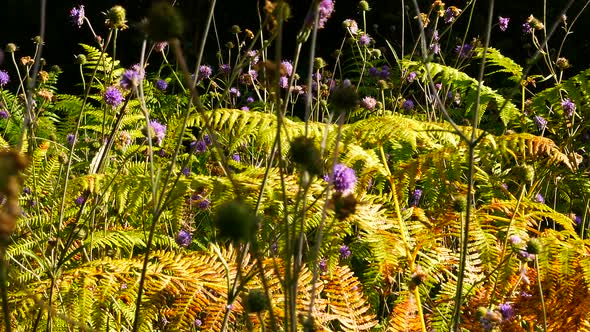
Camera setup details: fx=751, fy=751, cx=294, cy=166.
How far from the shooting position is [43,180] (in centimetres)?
243

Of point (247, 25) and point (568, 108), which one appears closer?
point (568, 108)

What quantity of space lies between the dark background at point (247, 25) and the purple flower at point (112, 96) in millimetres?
3236

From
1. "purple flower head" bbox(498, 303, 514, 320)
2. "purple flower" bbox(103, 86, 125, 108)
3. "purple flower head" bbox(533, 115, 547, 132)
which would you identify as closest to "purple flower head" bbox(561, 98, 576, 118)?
"purple flower head" bbox(533, 115, 547, 132)

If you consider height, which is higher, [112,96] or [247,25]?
[112,96]

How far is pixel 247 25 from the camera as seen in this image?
257 inches

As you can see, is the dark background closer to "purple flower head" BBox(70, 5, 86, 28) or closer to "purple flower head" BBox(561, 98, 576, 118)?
"purple flower head" BBox(70, 5, 86, 28)

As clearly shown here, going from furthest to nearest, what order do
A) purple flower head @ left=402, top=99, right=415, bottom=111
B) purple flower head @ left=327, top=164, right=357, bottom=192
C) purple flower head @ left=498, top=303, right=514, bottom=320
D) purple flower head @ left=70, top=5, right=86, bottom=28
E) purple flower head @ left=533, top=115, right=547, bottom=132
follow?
purple flower head @ left=402, top=99, right=415, bottom=111 → purple flower head @ left=533, top=115, right=547, bottom=132 → purple flower head @ left=70, top=5, right=86, bottom=28 → purple flower head @ left=498, top=303, right=514, bottom=320 → purple flower head @ left=327, top=164, right=357, bottom=192

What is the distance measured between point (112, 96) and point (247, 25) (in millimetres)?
4340

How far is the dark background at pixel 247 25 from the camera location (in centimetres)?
569

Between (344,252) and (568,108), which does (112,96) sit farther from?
(568,108)

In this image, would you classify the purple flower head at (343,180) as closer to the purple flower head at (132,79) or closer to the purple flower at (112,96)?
the purple flower head at (132,79)

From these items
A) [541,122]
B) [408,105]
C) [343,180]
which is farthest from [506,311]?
[408,105]

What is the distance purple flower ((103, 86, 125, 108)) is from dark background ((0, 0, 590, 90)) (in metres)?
3.24

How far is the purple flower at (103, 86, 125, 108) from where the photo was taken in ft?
7.47
